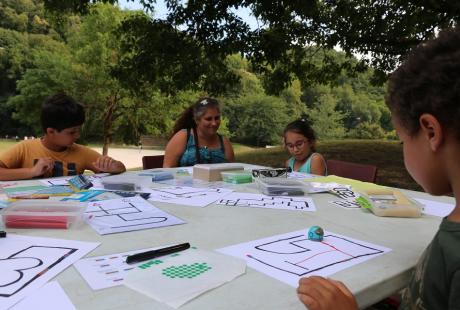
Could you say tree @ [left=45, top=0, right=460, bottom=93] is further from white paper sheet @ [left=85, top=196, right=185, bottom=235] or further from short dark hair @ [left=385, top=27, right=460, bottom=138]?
short dark hair @ [left=385, top=27, right=460, bottom=138]

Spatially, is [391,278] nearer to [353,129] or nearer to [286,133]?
[286,133]

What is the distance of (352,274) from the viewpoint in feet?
2.99

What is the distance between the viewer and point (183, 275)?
0.85 metres

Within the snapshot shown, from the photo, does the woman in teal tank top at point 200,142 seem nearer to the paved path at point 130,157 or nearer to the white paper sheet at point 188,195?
the white paper sheet at point 188,195

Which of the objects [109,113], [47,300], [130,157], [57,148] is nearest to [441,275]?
[47,300]

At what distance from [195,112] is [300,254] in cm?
258

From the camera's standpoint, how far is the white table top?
761 mm

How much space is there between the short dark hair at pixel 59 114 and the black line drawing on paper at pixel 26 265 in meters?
1.51

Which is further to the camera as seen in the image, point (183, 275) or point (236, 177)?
point (236, 177)

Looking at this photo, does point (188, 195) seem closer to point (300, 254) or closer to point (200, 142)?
point (300, 254)

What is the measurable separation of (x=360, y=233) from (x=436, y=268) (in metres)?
0.49

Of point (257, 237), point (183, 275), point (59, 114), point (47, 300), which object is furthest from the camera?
point (59, 114)

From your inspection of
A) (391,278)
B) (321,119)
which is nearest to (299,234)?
(391,278)

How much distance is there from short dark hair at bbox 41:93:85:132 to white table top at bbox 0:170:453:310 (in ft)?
3.81
